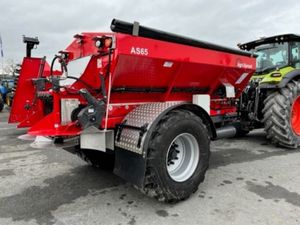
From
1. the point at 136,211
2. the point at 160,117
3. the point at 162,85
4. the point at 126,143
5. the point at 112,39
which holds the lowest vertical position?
the point at 136,211

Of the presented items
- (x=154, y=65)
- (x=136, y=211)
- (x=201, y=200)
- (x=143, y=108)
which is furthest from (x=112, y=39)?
(x=201, y=200)

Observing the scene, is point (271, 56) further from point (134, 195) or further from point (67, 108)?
point (67, 108)

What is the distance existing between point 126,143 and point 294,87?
163 inches

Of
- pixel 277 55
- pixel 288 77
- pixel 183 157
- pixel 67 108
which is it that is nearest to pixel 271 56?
pixel 277 55

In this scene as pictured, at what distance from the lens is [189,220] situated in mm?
3021

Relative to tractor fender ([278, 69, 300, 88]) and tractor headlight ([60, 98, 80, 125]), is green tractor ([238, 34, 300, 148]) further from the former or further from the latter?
tractor headlight ([60, 98, 80, 125])

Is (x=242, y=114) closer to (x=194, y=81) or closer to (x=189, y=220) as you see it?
(x=194, y=81)

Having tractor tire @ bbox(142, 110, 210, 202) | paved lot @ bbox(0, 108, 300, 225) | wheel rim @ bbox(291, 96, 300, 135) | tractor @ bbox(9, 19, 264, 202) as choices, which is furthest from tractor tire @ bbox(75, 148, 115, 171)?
wheel rim @ bbox(291, 96, 300, 135)

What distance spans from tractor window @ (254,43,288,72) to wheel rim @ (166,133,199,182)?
3734 millimetres

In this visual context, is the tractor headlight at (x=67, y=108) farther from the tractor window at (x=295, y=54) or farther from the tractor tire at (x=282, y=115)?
the tractor window at (x=295, y=54)

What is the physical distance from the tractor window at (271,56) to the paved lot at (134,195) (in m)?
2.17

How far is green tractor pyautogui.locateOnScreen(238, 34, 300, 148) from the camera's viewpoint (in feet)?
18.4

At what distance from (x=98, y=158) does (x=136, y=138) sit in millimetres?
1520

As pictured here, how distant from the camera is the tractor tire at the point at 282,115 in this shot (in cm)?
557
